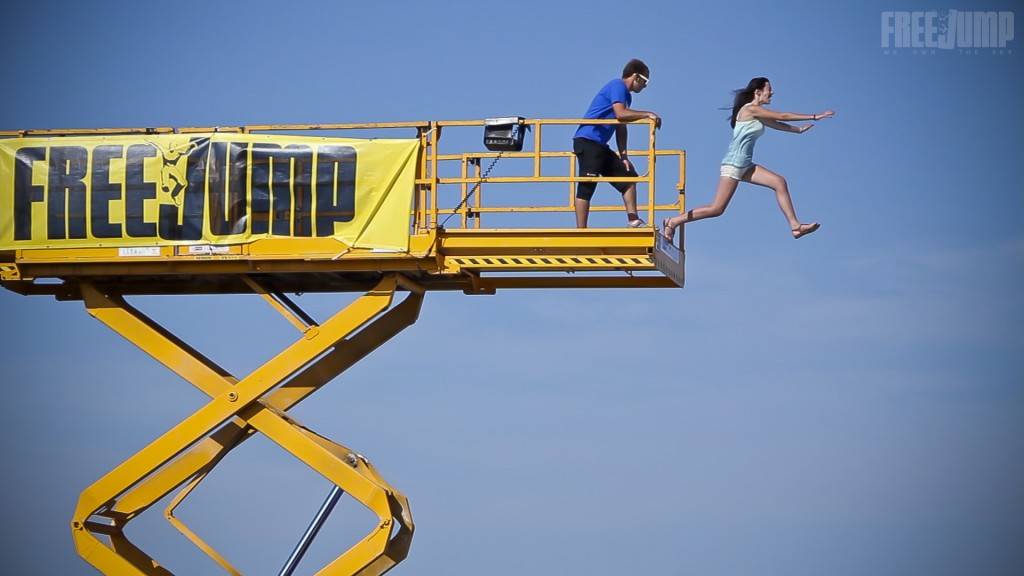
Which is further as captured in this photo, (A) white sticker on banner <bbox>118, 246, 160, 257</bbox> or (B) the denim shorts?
(A) white sticker on banner <bbox>118, 246, 160, 257</bbox>

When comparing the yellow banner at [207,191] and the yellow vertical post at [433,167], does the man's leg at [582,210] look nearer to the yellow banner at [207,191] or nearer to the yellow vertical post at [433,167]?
the yellow vertical post at [433,167]

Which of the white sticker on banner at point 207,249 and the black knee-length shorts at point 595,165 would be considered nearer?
the black knee-length shorts at point 595,165

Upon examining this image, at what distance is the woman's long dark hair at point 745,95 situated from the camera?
21.8 meters

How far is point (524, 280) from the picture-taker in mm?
23469

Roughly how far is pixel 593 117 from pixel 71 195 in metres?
6.93

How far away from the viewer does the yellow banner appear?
2198cm

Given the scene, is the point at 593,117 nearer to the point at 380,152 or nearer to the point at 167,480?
the point at 380,152

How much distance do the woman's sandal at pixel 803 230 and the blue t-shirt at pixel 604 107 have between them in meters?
2.65

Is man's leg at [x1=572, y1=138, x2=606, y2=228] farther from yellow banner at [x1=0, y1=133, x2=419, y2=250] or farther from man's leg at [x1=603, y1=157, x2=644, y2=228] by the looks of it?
yellow banner at [x1=0, y1=133, x2=419, y2=250]

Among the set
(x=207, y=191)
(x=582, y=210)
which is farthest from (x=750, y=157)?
(x=207, y=191)

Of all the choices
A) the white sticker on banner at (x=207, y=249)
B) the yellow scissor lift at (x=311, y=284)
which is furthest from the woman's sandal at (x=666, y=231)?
the white sticker on banner at (x=207, y=249)

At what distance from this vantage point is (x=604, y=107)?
22016mm

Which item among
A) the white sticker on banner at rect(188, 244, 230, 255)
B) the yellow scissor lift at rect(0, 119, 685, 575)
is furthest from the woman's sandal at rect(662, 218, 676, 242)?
the white sticker on banner at rect(188, 244, 230, 255)

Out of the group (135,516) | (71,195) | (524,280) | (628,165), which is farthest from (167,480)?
(628,165)
